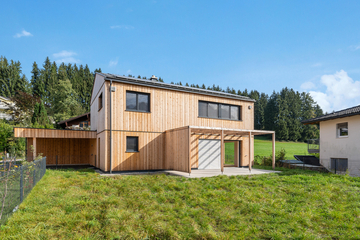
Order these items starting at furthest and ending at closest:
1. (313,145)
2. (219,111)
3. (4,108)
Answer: (4,108), (313,145), (219,111)

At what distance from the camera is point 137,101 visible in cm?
1255

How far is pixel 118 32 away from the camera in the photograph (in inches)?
552

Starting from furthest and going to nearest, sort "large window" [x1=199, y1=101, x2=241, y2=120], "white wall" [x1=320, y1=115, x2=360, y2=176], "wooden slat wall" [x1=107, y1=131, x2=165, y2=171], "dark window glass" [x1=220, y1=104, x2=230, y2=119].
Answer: "dark window glass" [x1=220, y1=104, x2=230, y2=119], "large window" [x1=199, y1=101, x2=241, y2=120], "white wall" [x1=320, y1=115, x2=360, y2=176], "wooden slat wall" [x1=107, y1=131, x2=165, y2=171]

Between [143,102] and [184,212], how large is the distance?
835 centimetres

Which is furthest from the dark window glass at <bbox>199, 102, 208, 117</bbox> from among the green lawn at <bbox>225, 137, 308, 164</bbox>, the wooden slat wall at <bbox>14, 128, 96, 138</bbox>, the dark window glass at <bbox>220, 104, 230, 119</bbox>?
the wooden slat wall at <bbox>14, 128, 96, 138</bbox>

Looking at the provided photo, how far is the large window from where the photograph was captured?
14.7 m

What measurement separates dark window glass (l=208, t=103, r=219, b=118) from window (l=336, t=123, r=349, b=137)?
27.9ft

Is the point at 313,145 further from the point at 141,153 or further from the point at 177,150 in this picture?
the point at 141,153

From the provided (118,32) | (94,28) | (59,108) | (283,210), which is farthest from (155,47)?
(59,108)

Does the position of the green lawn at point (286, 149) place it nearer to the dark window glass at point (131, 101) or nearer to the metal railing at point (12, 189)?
the dark window glass at point (131, 101)

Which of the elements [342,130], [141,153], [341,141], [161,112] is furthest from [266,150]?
[141,153]

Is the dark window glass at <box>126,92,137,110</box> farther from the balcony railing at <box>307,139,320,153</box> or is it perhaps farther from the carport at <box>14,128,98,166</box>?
the balcony railing at <box>307,139,320,153</box>

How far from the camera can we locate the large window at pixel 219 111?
1470 centimetres

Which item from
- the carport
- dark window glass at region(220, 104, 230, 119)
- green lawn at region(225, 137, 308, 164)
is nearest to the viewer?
dark window glass at region(220, 104, 230, 119)
